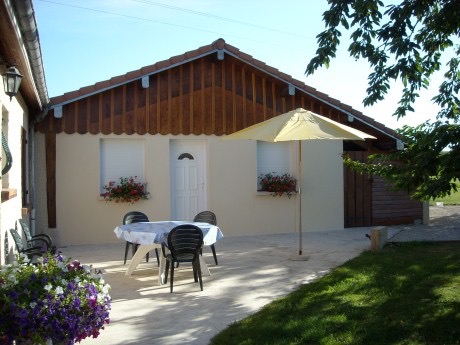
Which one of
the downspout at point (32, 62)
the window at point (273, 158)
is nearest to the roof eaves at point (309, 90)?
the window at point (273, 158)

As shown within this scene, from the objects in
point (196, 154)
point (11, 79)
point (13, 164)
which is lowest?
point (13, 164)

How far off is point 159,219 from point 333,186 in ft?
14.8

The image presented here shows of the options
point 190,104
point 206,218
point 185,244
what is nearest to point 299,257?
point 206,218

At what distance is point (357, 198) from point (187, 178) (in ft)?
14.8

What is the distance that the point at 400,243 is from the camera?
9625 mm

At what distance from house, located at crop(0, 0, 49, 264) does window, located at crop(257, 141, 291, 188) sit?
502cm

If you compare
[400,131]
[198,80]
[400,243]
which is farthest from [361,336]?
[198,80]

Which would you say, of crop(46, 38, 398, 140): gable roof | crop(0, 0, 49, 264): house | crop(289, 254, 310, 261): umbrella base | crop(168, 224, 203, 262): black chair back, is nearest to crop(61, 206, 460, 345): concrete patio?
crop(289, 254, 310, 261): umbrella base

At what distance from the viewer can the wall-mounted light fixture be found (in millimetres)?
5262

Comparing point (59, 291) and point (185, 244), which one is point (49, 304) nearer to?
point (59, 291)

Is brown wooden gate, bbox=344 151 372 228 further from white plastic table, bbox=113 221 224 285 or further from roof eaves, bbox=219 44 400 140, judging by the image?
white plastic table, bbox=113 221 224 285

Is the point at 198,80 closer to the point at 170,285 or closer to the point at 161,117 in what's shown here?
the point at 161,117

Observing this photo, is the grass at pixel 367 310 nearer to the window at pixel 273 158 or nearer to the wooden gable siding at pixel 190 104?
the window at pixel 273 158

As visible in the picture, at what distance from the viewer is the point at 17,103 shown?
7414 millimetres
